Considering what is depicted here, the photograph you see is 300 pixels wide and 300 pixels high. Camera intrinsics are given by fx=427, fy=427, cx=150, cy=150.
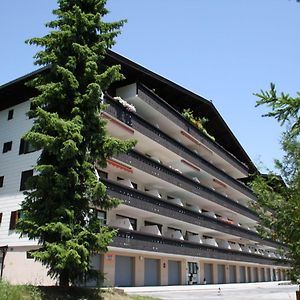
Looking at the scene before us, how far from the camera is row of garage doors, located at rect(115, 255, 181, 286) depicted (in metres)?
30.2

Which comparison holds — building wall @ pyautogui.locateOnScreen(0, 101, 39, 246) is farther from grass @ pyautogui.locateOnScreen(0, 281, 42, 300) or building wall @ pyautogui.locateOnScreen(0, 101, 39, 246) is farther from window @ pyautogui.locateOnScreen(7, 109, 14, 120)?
grass @ pyautogui.locateOnScreen(0, 281, 42, 300)

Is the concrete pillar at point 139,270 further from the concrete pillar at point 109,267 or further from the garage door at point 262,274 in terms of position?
the garage door at point 262,274

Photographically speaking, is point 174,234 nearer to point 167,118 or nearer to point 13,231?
point 167,118

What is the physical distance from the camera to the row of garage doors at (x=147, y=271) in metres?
30.2

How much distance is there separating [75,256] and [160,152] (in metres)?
23.0

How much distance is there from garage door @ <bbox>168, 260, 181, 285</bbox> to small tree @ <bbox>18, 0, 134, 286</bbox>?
836 inches

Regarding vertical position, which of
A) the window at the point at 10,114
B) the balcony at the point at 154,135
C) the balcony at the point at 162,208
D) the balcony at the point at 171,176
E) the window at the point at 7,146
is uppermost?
the window at the point at 10,114

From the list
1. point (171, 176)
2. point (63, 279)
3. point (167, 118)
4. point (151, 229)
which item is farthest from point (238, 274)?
point (63, 279)

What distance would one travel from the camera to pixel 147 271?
33594mm

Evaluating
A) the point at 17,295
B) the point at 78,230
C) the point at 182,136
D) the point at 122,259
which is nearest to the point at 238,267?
the point at 182,136

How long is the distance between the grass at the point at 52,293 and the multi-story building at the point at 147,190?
6062 millimetres

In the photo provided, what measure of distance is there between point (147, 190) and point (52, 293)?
21.2m

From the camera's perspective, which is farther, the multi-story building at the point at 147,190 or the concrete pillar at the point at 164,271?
the concrete pillar at the point at 164,271

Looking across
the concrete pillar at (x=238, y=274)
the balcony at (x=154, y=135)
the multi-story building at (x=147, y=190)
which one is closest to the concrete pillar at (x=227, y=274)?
the multi-story building at (x=147, y=190)
